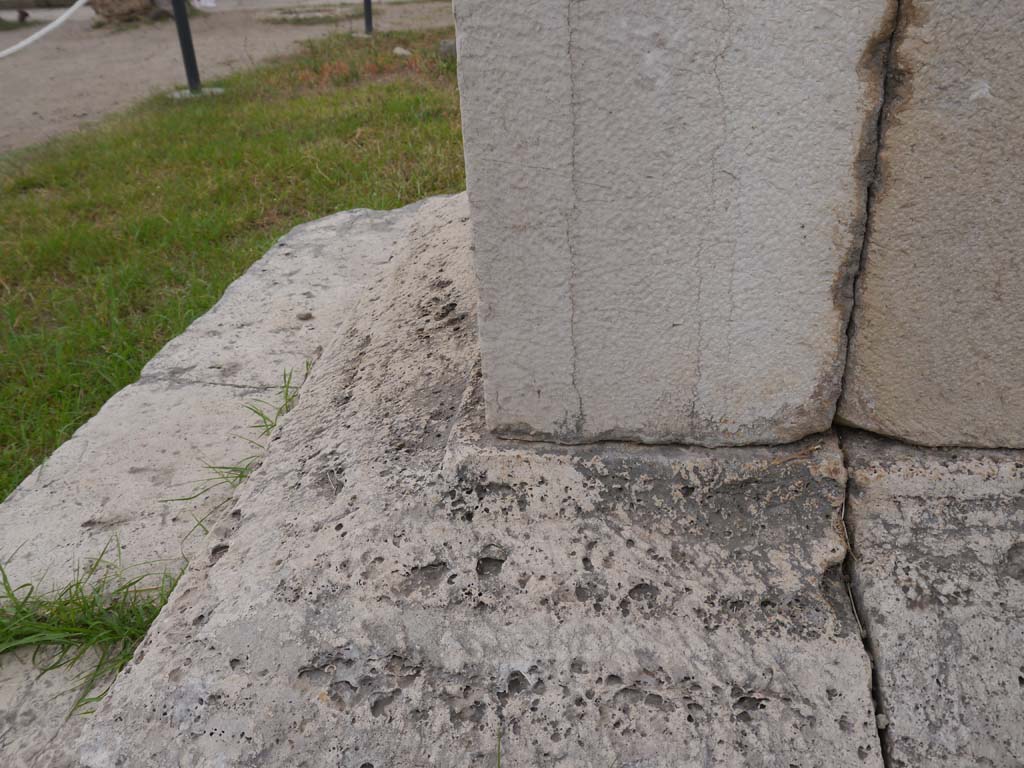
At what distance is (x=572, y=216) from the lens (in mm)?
1092

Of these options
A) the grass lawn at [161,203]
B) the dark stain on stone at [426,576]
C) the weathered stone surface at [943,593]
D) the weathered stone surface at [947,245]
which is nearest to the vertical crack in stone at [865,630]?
the weathered stone surface at [943,593]

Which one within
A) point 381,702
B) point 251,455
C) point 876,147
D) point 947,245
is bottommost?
point 251,455

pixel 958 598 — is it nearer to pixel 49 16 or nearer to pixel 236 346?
pixel 236 346

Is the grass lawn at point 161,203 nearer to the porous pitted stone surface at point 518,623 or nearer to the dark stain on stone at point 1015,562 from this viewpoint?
the porous pitted stone surface at point 518,623

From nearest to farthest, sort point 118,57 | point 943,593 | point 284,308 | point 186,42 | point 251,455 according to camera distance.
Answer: point 943,593
point 251,455
point 284,308
point 186,42
point 118,57

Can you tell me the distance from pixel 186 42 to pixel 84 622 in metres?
5.44

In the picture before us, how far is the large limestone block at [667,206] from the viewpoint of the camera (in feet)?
3.24

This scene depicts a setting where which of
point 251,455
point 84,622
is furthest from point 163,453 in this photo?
point 84,622

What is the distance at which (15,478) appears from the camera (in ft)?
7.50

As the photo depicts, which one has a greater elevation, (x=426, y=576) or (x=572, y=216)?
(x=572, y=216)

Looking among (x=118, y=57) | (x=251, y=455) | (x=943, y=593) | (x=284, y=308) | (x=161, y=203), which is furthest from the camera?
(x=118, y=57)

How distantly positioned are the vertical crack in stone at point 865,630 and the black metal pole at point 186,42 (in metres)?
5.91

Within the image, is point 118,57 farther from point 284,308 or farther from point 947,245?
point 947,245

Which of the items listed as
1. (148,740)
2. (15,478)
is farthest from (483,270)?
(15,478)
